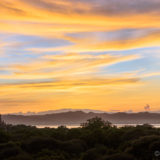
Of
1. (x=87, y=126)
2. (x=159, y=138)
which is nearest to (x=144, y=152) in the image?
(x=159, y=138)

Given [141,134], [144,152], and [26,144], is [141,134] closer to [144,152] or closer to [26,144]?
[144,152]

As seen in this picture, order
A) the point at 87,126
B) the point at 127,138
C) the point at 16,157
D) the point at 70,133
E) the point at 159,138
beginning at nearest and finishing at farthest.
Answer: the point at 16,157 < the point at 159,138 < the point at 127,138 < the point at 70,133 < the point at 87,126

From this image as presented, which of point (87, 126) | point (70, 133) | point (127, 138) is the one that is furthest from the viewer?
point (87, 126)

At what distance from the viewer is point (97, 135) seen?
171 feet

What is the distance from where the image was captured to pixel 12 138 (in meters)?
52.8

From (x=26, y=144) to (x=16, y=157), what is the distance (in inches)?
314

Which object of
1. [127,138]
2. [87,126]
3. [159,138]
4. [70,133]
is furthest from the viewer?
[87,126]

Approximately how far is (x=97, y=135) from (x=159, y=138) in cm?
1288

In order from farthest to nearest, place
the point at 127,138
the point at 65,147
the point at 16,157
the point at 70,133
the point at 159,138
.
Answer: the point at 70,133 → the point at 127,138 → the point at 65,147 → the point at 159,138 → the point at 16,157

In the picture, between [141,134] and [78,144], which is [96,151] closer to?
[78,144]

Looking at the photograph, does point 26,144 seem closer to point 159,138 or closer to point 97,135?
point 97,135

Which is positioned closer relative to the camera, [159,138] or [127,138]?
[159,138]

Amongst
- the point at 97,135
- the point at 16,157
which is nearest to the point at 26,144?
the point at 16,157

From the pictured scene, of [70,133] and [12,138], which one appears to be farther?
[70,133]
